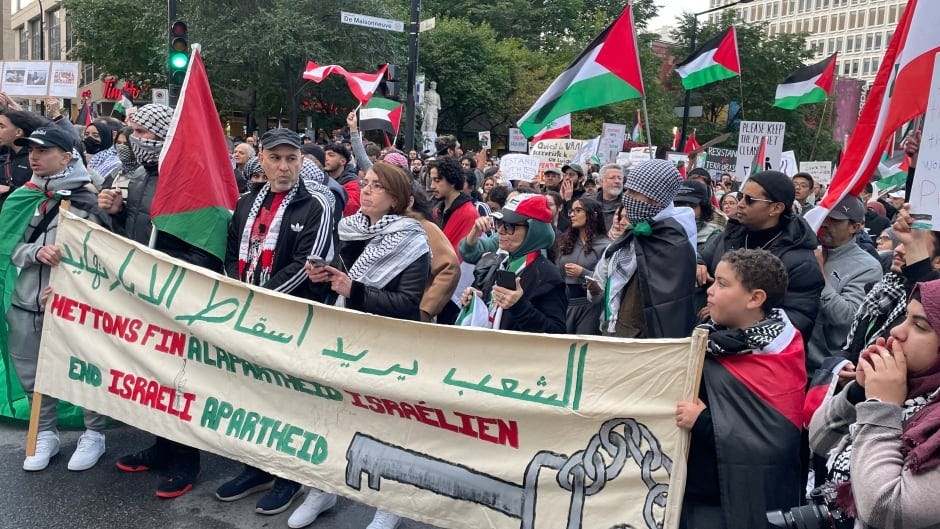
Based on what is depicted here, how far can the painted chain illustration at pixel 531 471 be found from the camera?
281cm

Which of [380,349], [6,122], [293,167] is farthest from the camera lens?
[6,122]

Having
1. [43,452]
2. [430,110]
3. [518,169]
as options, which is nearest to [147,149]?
[43,452]

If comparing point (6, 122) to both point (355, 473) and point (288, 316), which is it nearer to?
point (288, 316)

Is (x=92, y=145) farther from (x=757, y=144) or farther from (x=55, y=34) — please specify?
(x=55, y=34)

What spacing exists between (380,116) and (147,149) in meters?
8.33

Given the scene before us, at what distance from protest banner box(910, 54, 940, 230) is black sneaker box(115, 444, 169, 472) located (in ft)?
13.4

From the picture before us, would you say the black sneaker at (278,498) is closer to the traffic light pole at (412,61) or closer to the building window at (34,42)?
the traffic light pole at (412,61)

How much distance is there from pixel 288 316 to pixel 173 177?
1.34 m

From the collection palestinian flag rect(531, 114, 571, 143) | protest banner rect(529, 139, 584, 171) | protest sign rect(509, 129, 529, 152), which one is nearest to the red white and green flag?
protest banner rect(529, 139, 584, 171)

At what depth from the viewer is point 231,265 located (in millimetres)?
4715

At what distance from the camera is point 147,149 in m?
4.63

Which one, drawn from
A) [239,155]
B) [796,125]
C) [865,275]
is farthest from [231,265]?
[796,125]

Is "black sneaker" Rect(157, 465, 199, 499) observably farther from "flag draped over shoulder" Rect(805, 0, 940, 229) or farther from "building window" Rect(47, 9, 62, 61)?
"building window" Rect(47, 9, 62, 61)

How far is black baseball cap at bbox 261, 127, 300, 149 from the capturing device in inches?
169
